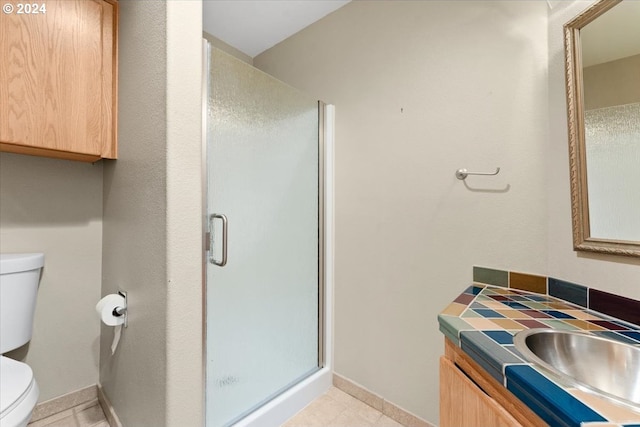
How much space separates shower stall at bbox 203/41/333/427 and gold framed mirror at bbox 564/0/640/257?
120 cm

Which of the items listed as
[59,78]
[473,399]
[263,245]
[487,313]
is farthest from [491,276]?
[59,78]

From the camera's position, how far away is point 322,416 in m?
1.54

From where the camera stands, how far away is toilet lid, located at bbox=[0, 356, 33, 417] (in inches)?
34.4

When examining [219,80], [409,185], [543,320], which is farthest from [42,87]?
[543,320]

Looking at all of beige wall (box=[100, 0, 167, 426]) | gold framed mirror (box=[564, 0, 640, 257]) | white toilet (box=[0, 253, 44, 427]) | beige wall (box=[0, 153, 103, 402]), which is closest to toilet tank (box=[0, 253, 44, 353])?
white toilet (box=[0, 253, 44, 427])

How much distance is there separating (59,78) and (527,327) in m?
1.92

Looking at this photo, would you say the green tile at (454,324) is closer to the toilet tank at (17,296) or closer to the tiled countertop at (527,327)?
the tiled countertop at (527,327)

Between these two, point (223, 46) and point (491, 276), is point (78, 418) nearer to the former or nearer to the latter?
point (491, 276)

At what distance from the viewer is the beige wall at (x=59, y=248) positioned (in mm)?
1312

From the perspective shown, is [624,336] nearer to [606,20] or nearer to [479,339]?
[479,339]

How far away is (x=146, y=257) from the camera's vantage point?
3.47 feet

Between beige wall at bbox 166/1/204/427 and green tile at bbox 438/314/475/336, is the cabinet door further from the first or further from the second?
beige wall at bbox 166/1/204/427

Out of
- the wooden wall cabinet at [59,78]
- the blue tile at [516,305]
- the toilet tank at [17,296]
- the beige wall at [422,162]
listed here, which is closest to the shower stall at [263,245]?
the beige wall at [422,162]

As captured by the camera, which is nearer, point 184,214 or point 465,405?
point 465,405
